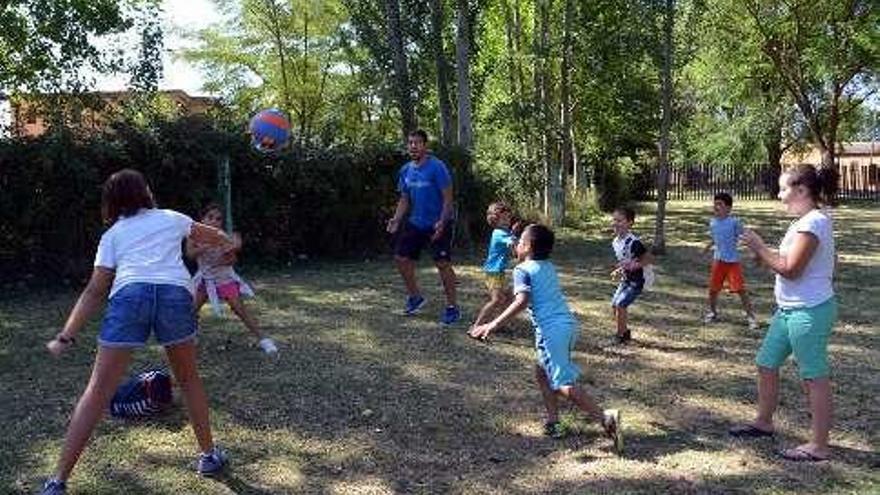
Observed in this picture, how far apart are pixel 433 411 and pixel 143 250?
2.51 metres

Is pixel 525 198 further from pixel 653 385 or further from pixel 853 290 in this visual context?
pixel 653 385

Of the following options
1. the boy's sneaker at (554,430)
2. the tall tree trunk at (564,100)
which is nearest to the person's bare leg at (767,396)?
the boy's sneaker at (554,430)

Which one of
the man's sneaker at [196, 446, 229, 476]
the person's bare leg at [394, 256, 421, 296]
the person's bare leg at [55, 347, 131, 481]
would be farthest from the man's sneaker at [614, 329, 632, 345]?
the person's bare leg at [55, 347, 131, 481]

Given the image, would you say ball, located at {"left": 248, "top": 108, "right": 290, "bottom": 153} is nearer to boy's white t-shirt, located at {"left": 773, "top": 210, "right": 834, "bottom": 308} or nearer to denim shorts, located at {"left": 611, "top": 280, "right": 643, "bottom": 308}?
denim shorts, located at {"left": 611, "top": 280, "right": 643, "bottom": 308}

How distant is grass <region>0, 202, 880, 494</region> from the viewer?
16.9ft

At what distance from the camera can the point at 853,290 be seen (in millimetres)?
12016

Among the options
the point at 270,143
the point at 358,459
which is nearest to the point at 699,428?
the point at 358,459

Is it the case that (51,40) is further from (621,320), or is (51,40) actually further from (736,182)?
(736,182)

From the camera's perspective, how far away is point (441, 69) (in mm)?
16719

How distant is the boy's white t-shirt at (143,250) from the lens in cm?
464

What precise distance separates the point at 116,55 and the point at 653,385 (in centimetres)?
1460

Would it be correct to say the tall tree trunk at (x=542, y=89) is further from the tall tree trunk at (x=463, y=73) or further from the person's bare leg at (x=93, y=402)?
the person's bare leg at (x=93, y=402)

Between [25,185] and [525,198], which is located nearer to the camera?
[25,185]

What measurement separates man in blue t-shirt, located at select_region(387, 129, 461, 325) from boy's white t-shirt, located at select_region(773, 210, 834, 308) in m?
4.47
